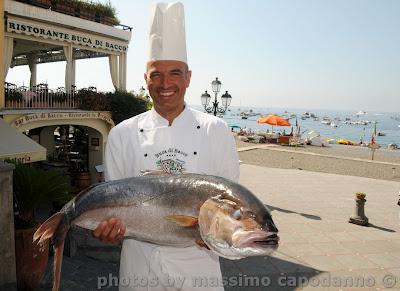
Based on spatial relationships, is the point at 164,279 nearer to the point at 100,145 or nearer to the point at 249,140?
the point at 100,145

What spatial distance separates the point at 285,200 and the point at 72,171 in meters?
8.88

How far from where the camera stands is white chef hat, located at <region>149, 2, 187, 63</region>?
9.17 ft

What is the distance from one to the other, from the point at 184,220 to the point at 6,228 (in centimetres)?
439

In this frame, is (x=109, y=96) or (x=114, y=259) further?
(x=109, y=96)

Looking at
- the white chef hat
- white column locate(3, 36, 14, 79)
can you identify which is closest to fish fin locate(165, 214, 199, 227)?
the white chef hat

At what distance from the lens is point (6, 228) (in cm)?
534

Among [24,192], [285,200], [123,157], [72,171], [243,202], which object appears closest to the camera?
[243,202]

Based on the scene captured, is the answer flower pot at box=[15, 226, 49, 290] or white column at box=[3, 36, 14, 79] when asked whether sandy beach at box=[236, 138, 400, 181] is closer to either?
white column at box=[3, 36, 14, 79]

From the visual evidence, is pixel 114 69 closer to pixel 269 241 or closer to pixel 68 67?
pixel 68 67

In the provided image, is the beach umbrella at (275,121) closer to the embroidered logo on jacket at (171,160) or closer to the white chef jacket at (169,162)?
the white chef jacket at (169,162)

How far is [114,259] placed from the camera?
7129 millimetres

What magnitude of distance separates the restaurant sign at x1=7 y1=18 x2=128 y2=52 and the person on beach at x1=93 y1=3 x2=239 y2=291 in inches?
430

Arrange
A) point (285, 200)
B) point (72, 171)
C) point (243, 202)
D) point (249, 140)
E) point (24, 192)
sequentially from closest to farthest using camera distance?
1. point (243, 202)
2. point (24, 192)
3. point (285, 200)
4. point (72, 171)
5. point (249, 140)

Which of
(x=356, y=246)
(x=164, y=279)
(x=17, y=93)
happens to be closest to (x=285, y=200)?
(x=356, y=246)
